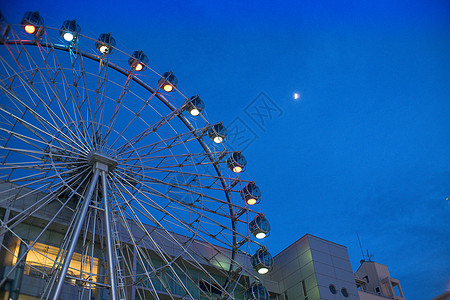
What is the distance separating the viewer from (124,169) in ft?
80.2

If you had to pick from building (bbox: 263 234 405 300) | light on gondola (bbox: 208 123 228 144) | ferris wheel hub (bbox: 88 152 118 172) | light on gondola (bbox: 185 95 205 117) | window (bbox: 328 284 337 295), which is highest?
light on gondola (bbox: 185 95 205 117)

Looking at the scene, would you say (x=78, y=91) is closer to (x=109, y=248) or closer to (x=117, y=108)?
(x=117, y=108)

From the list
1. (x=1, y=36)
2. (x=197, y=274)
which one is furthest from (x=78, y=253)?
(x=1, y=36)

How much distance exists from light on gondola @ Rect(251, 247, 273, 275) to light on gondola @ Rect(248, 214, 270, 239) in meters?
0.76

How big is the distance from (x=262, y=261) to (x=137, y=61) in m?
11.9

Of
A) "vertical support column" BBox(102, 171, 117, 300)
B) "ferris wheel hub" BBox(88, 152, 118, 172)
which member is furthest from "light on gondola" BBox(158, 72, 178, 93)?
"vertical support column" BBox(102, 171, 117, 300)

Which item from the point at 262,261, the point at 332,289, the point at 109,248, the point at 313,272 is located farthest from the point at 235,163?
the point at 109,248

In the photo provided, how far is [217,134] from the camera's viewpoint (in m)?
29.0

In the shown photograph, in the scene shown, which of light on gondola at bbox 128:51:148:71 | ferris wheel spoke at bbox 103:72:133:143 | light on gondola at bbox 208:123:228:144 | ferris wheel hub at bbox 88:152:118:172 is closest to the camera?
Answer: ferris wheel hub at bbox 88:152:118:172

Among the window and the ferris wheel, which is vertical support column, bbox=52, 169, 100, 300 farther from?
the window

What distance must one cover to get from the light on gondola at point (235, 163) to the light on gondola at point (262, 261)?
4289 millimetres

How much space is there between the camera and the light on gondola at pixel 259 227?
27.2 m

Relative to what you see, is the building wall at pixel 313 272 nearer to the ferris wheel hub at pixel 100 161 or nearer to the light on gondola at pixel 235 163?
the light on gondola at pixel 235 163

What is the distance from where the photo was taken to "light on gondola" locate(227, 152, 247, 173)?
2884 cm
